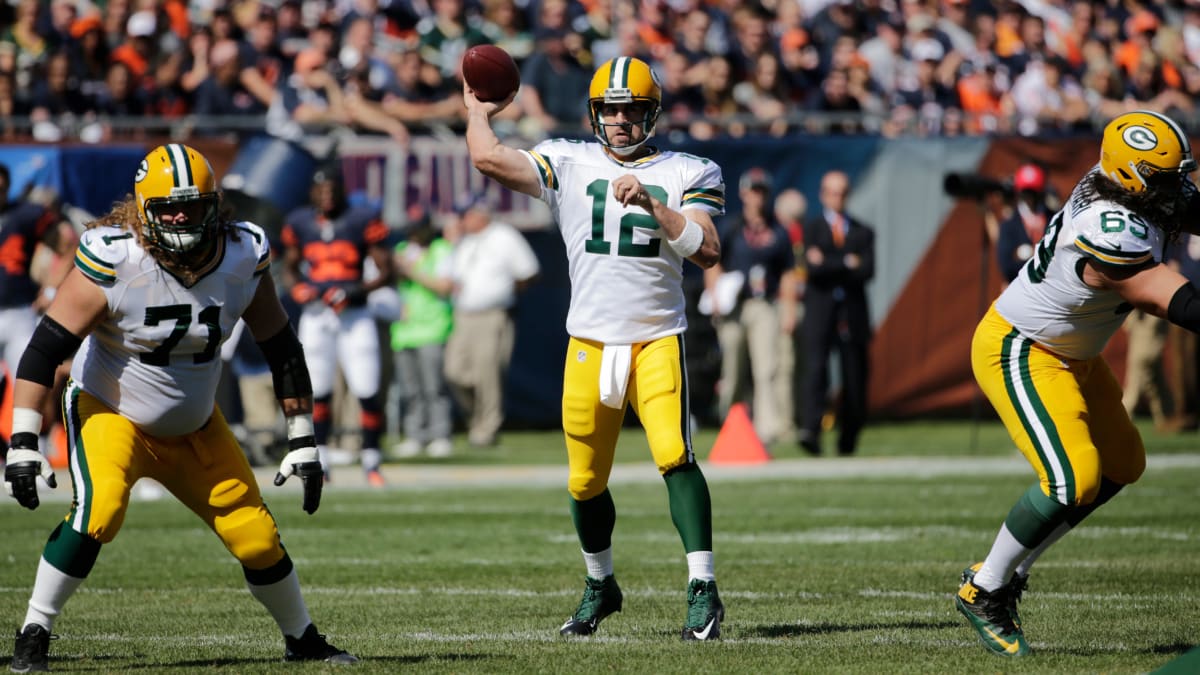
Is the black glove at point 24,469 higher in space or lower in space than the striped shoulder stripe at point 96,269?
lower

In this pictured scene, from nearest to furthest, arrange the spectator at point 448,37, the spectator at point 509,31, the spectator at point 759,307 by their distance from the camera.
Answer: the spectator at point 759,307 → the spectator at point 448,37 → the spectator at point 509,31

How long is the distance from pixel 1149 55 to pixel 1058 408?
12887mm

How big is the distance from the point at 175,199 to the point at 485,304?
31.3ft

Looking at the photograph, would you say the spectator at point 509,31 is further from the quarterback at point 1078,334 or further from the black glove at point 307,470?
the black glove at point 307,470

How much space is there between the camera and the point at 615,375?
595 centimetres

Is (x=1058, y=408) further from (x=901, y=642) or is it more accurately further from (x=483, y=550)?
(x=483, y=550)

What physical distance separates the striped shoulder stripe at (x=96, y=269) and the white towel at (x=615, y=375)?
1.67 metres

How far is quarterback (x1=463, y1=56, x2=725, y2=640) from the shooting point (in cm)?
590

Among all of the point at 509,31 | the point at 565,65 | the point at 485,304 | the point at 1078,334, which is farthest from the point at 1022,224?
the point at 1078,334

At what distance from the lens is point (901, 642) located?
18.7 feet

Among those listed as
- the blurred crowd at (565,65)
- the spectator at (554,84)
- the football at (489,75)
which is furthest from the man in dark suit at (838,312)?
the football at (489,75)

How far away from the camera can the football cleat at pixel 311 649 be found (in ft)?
17.6

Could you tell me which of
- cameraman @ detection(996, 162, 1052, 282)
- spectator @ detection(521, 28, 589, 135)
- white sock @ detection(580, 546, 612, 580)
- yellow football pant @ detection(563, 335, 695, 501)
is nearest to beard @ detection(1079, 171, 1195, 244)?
yellow football pant @ detection(563, 335, 695, 501)

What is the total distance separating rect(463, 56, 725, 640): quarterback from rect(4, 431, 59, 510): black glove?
1.73 m
